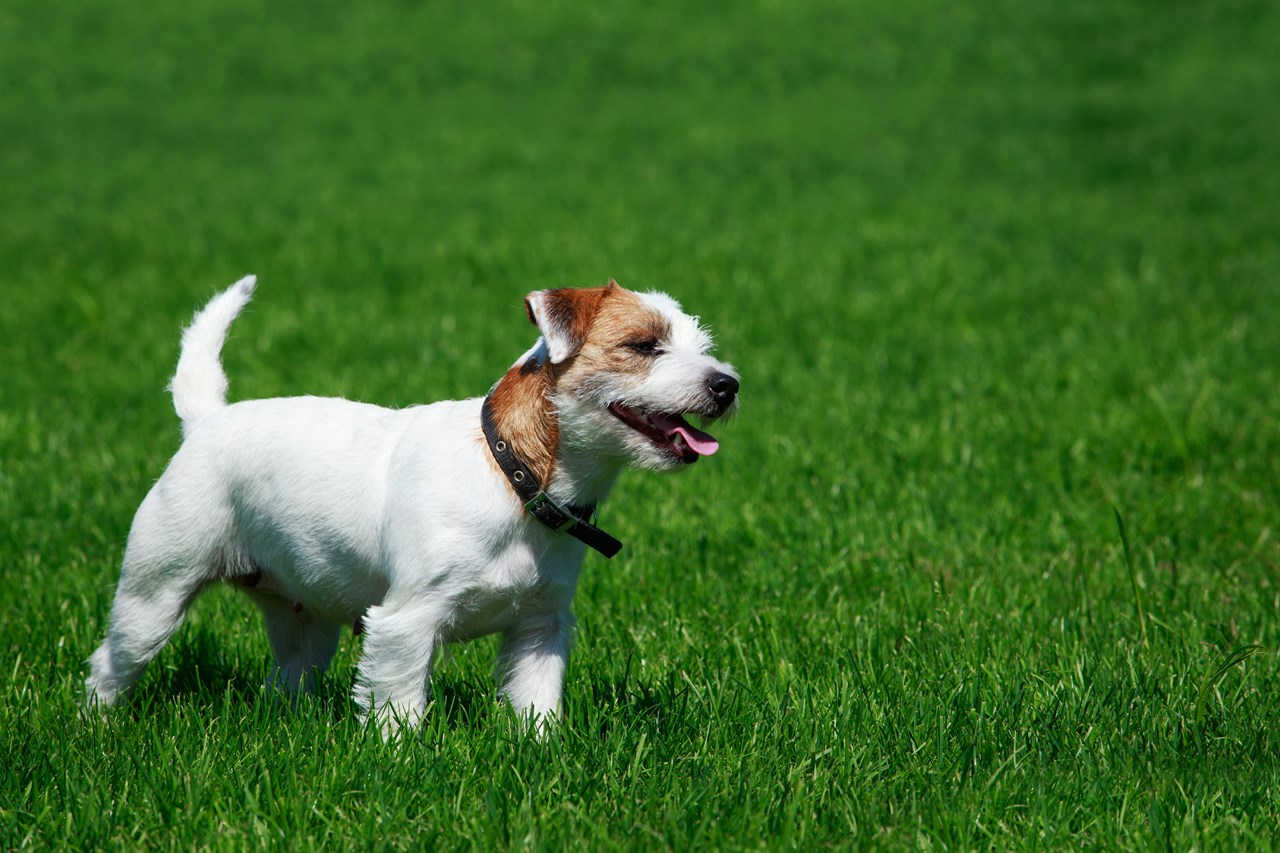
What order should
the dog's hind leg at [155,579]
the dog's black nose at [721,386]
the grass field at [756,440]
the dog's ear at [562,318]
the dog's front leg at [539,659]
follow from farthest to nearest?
the dog's hind leg at [155,579] → the dog's front leg at [539,659] → the dog's ear at [562,318] → the dog's black nose at [721,386] → the grass field at [756,440]

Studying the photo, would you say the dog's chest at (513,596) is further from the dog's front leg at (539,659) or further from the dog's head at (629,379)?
the dog's head at (629,379)

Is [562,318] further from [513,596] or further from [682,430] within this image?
[513,596]

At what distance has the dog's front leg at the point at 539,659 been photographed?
13.3 feet

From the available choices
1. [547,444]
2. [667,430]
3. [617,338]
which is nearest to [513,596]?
[547,444]

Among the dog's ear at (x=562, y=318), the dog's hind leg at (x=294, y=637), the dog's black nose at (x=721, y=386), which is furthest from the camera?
the dog's hind leg at (x=294, y=637)

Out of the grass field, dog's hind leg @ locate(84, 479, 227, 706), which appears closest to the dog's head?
the grass field

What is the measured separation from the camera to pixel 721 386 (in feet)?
12.2

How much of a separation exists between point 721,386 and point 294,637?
74.4 inches

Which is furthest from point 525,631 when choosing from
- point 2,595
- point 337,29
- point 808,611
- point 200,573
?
point 337,29

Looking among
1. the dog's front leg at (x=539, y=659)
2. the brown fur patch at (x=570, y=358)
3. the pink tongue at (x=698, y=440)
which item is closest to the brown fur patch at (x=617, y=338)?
the brown fur patch at (x=570, y=358)

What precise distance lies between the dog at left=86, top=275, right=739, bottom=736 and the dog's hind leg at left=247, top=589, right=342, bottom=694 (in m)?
0.21

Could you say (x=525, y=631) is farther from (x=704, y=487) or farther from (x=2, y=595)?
(x=704, y=487)

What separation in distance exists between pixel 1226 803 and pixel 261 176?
15.1m

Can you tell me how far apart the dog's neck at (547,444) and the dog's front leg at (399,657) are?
479mm
